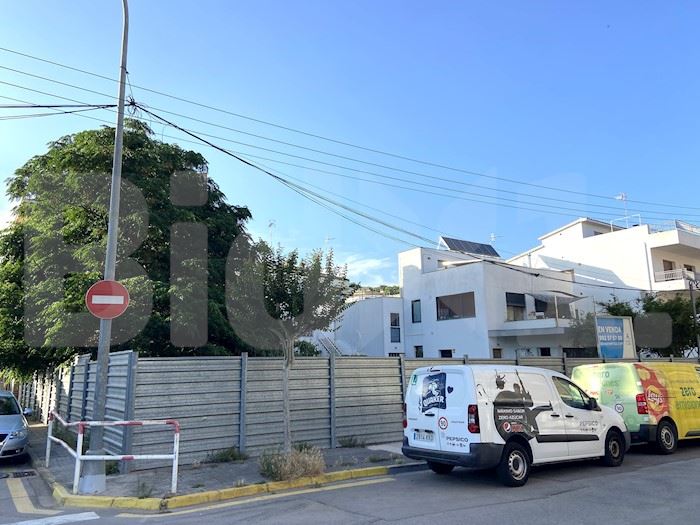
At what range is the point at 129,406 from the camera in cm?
978

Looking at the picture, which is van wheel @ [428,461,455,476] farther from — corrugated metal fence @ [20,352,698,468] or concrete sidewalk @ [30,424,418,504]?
corrugated metal fence @ [20,352,698,468]

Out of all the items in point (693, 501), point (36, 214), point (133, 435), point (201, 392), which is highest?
point (36, 214)

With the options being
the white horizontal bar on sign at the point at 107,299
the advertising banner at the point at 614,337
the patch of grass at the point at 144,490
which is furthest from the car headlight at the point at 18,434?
the advertising banner at the point at 614,337

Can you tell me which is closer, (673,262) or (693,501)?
(693,501)

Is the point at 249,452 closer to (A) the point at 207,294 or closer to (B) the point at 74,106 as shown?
(A) the point at 207,294

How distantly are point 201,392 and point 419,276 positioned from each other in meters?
26.7

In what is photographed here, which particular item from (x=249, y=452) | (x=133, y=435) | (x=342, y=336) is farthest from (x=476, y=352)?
(x=133, y=435)

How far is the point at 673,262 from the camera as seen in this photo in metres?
36.1

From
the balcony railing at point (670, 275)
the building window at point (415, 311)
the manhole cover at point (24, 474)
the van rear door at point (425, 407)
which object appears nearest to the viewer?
the van rear door at point (425, 407)

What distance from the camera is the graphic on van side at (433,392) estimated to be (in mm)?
8948

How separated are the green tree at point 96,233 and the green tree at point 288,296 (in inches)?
219

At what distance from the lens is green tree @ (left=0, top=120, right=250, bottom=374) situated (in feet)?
51.8

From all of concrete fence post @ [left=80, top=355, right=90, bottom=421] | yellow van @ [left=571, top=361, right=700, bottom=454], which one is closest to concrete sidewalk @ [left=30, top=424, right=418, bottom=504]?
concrete fence post @ [left=80, top=355, right=90, bottom=421]

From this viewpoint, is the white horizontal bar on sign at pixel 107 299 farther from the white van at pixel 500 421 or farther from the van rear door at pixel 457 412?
the van rear door at pixel 457 412
